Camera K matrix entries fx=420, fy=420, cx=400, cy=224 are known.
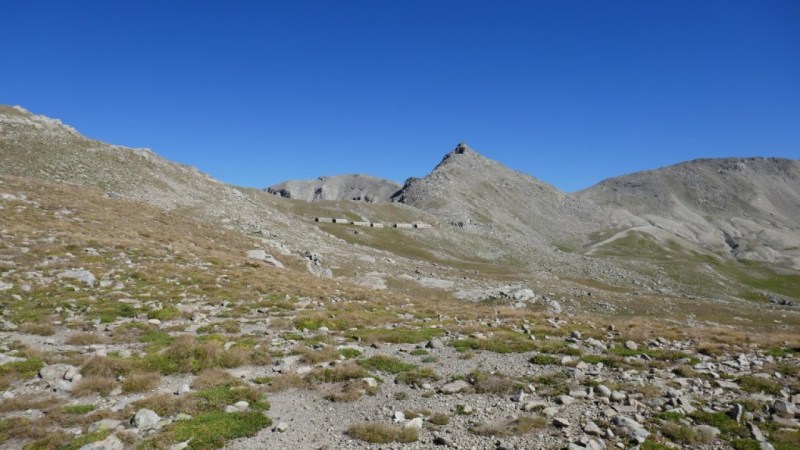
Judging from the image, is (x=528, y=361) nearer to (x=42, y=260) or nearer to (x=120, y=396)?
(x=120, y=396)

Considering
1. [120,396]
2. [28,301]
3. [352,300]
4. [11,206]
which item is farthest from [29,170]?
[120,396]

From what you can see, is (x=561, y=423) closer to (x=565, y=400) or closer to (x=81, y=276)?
(x=565, y=400)

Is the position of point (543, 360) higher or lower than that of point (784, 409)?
higher

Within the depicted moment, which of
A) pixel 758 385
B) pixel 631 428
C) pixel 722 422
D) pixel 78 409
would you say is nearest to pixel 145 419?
pixel 78 409

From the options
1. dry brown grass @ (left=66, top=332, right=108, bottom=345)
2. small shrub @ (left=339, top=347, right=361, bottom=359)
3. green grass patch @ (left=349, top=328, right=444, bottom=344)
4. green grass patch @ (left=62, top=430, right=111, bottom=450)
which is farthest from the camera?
green grass patch @ (left=349, top=328, right=444, bottom=344)

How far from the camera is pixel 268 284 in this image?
1315 inches

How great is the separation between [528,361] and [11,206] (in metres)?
44.8

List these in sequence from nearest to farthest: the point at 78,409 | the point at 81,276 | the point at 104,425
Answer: the point at 104,425 → the point at 78,409 → the point at 81,276

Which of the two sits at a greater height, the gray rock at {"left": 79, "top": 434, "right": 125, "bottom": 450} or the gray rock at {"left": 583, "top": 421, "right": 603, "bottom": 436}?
the gray rock at {"left": 583, "top": 421, "right": 603, "bottom": 436}

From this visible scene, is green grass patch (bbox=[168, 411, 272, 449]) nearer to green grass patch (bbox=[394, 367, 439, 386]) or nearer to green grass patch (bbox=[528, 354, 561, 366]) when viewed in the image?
green grass patch (bbox=[394, 367, 439, 386])

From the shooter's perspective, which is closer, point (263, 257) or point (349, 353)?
point (349, 353)

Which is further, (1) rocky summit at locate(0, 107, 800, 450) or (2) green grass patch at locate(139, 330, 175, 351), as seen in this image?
(2) green grass patch at locate(139, 330, 175, 351)

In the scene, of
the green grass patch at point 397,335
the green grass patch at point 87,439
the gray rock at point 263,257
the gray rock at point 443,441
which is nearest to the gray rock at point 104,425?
the green grass patch at point 87,439

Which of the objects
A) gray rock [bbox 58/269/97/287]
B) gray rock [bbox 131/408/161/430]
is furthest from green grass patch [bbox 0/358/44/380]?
gray rock [bbox 58/269/97/287]
